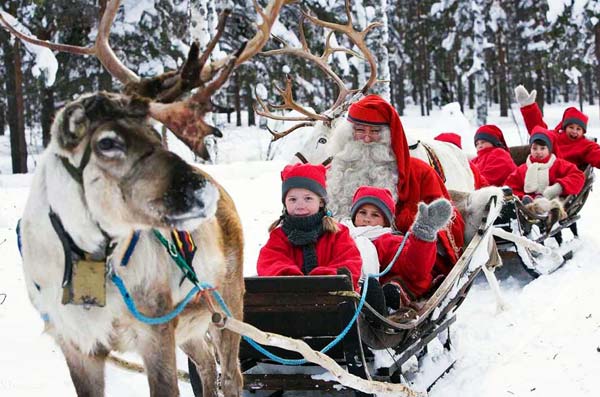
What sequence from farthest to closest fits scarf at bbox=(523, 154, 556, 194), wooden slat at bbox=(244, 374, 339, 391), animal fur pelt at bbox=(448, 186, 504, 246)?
scarf at bbox=(523, 154, 556, 194) < animal fur pelt at bbox=(448, 186, 504, 246) < wooden slat at bbox=(244, 374, 339, 391)

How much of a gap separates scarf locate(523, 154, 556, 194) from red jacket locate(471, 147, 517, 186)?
0.33 metres

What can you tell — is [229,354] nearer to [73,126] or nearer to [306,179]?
[306,179]

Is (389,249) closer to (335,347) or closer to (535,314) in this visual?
(335,347)

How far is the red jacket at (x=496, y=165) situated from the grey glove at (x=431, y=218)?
474 cm

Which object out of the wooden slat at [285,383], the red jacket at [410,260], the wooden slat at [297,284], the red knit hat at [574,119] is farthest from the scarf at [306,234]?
the red knit hat at [574,119]

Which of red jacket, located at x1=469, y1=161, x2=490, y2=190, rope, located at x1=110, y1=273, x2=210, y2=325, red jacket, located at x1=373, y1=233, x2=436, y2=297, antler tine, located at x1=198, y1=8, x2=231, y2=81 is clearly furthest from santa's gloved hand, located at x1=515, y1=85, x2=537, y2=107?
rope, located at x1=110, y1=273, x2=210, y2=325

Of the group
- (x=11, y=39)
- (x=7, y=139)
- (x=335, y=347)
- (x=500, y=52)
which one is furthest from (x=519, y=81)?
(x=335, y=347)

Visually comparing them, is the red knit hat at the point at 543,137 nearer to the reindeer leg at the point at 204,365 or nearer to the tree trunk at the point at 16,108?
the reindeer leg at the point at 204,365

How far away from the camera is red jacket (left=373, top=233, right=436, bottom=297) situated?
15.7 feet

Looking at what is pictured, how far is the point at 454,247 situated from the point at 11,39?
13898 mm

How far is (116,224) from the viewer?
259 cm

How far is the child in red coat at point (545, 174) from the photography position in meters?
8.42

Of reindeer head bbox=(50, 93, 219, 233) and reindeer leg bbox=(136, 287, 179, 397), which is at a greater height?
reindeer head bbox=(50, 93, 219, 233)

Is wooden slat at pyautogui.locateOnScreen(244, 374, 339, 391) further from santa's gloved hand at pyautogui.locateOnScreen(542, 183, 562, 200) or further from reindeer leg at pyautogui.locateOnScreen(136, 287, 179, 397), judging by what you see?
santa's gloved hand at pyautogui.locateOnScreen(542, 183, 562, 200)
